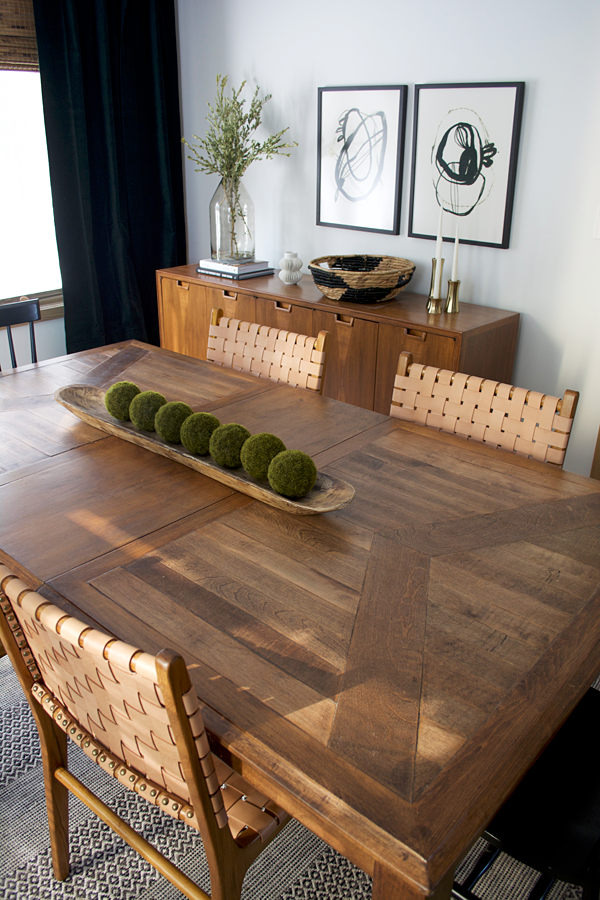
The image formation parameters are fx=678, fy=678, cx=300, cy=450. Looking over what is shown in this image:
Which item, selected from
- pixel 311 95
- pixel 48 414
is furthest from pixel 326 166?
pixel 48 414

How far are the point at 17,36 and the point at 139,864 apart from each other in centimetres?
386

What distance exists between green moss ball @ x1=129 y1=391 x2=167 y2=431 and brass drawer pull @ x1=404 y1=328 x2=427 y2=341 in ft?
4.62

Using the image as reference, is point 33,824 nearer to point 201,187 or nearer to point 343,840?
point 343,840

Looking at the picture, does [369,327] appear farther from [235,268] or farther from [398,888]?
[398,888]

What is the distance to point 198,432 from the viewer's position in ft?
5.84

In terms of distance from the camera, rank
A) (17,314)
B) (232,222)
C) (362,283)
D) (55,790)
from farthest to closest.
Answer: (232,222), (362,283), (17,314), (55,790)

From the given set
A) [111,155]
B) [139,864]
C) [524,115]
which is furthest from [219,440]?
[111,155]

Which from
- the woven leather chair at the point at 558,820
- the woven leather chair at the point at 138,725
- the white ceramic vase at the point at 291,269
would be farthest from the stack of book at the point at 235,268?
the woven leather chair at the point at 558,820

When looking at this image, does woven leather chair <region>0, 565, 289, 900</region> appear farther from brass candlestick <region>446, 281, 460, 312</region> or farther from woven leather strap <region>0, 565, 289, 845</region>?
brass candlestick <region>446, 281, 460, 312</region>

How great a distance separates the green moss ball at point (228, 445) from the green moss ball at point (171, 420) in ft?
0.51

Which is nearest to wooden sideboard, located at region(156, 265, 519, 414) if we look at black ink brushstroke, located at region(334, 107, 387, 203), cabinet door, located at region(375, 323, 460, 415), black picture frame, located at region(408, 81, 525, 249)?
cabinet door, located at region(375, 323, 460, 415)

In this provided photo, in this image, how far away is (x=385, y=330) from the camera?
3080mm

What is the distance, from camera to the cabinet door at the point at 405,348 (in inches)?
114

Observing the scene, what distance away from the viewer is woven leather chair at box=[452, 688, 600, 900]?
1.16 metres
